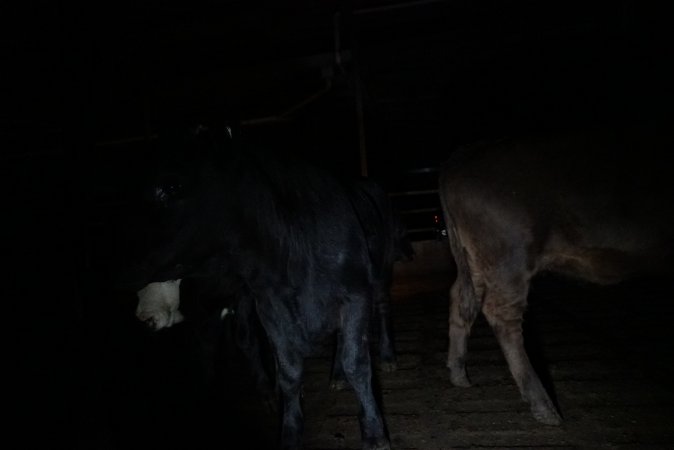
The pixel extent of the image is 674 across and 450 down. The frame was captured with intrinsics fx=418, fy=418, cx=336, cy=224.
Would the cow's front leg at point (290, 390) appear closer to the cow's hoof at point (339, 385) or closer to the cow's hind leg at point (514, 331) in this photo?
the cow's hoof at point (339, 385)

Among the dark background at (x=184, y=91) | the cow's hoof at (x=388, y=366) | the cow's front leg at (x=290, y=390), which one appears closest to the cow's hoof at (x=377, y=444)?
the cow's front leg at (x=290, y=390)

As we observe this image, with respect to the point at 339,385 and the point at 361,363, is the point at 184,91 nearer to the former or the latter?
the point at 339,385

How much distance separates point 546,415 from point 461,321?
926 mm

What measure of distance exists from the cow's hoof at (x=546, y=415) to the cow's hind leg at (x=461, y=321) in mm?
595

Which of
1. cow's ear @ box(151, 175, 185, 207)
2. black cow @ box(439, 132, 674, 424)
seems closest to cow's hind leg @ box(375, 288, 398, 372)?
black cow @ box(439, 132, 674, 424)

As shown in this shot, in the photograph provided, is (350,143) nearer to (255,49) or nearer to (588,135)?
(255,49)

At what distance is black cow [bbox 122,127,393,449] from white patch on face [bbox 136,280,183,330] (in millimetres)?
1035

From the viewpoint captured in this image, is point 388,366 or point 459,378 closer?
point 459,378

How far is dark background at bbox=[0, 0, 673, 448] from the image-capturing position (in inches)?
157

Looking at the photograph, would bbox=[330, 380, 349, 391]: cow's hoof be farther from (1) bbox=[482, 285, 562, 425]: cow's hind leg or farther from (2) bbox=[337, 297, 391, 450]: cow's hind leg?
(1) bbox=[482, 285, 562, 425]: cow's hind leg

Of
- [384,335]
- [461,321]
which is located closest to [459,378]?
[461,321]

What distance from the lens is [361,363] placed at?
2.38 metres

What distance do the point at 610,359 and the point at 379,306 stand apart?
72.7 inches

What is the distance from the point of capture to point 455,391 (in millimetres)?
2998
